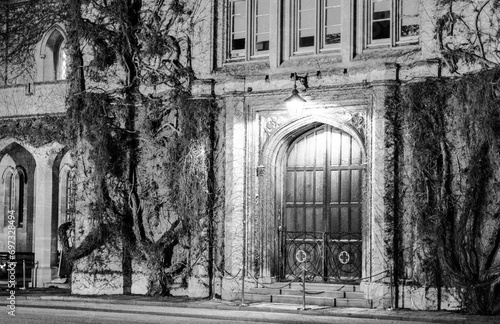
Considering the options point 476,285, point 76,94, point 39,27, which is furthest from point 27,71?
point 476,285

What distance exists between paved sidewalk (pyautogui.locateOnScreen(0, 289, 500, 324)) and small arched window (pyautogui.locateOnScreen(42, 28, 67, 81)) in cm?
782

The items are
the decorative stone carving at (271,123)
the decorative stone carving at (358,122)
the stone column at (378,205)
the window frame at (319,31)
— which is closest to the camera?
the stone column at (378,205)

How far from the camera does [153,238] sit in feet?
76.2

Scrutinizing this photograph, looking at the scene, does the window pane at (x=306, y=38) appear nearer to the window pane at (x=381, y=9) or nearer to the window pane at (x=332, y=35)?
the window pane at (x=332, y=35)

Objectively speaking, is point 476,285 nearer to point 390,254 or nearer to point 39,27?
point 390,254

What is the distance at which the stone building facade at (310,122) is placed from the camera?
20.6 metres

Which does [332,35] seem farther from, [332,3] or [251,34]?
[251,34]

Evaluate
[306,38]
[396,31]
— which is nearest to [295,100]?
[306,38]

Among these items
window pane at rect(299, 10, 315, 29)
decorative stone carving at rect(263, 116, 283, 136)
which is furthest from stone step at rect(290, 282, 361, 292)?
window pane at rect(299, 10, 315, 29)

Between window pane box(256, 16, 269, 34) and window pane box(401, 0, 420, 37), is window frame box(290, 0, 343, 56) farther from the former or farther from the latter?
window pane box(401, 0, 420, 37)

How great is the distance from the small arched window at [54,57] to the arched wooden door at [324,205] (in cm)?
1005

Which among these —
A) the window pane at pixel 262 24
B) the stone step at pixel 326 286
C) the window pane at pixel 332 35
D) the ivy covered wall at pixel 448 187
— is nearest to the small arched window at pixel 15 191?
the window pane at pixel 262 24

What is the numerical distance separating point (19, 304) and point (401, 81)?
380 inches

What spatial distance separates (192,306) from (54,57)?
11690mm
